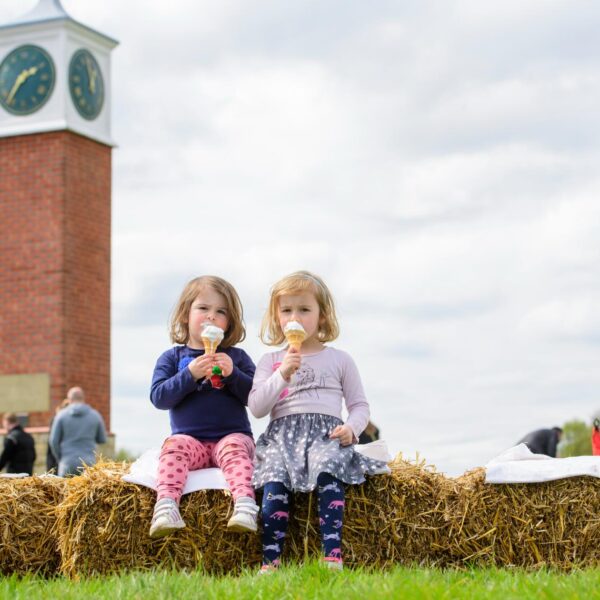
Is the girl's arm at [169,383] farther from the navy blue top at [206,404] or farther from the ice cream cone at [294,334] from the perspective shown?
the ice cream cone at [294,334]

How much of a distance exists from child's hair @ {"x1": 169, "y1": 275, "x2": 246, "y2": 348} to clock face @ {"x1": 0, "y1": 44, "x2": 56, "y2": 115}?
37.3 ft

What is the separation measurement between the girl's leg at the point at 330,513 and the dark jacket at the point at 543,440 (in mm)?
7857

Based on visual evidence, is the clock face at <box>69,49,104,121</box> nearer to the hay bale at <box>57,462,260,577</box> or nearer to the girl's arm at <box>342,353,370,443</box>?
the hay bale at <box>57,462,260,577</box>

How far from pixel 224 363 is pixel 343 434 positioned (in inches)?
27.9

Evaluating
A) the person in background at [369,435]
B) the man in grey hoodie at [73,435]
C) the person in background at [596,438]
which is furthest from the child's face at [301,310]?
the man in grey hoodie at [73,435]

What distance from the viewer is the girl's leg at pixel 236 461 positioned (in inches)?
213

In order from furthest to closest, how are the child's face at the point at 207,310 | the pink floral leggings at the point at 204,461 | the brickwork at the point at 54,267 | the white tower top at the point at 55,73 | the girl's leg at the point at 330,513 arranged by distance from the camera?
the white tower top at the point at 55,73 < the brickwork at the point at 54,267 < the child's face at the point at 207,310 < the pink floral leggings at the point at 204,461 < the girl's leg at the point at 330,513

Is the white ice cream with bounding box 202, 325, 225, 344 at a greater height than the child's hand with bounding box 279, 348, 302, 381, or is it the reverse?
the white ice cream with bounding box 202, 325, 225, 344

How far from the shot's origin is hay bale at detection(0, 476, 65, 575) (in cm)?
654

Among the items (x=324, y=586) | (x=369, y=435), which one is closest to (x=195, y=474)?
(x=324, y=586)

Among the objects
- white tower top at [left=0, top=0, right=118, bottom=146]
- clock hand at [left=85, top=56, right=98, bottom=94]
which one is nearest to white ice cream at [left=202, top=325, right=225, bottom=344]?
white tower top at [left=0, top=0, right=118, bottom=146]

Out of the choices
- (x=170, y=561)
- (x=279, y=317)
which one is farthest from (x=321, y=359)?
(x=170, y=561)

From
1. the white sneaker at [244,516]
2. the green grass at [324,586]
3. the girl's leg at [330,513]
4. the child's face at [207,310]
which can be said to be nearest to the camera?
the green grass at [324,586]

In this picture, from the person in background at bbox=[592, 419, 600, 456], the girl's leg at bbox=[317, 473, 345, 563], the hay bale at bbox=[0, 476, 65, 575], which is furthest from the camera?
the person in background at bbox=[592, 419, 600, 456]
